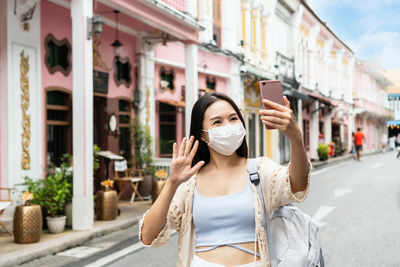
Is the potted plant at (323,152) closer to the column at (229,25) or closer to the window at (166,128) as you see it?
the column at (229,25)

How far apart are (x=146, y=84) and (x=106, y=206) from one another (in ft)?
17.7

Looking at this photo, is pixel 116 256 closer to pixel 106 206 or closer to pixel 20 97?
pixel 106 206

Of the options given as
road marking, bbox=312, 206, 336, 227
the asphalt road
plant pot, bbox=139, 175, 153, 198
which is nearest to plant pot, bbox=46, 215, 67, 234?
the asphalt road

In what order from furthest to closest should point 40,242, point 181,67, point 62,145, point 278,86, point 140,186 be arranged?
point 181,67, point 140,186, point 62,145, point 40,242, point 278,86

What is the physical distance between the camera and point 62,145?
1026 centimetres

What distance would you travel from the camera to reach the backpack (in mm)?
2342

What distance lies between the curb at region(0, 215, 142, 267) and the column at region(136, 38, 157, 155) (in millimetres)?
5142

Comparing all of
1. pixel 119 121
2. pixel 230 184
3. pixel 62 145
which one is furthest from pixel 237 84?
pixel 230 184

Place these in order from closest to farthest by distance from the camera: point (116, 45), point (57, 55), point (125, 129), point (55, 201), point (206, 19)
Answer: point (55, 201) → point (57, 55) → point (116, 45) → point (125, 129) → point (206, 19)

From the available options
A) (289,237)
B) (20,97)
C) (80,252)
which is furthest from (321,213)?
(289,237)

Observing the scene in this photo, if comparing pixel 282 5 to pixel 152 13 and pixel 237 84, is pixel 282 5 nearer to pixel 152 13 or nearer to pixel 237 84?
pixel 237 84

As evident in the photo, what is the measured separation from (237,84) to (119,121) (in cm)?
739

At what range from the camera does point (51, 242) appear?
682 centimetres

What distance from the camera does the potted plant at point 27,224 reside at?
22.4 ft
